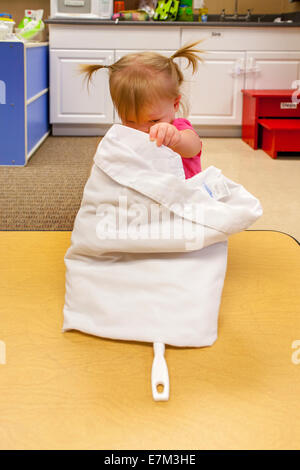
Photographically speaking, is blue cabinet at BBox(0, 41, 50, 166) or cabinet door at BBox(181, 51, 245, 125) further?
cabinet door at BBox(181, 51, 245, 125)

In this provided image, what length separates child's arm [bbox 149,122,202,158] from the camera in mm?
833

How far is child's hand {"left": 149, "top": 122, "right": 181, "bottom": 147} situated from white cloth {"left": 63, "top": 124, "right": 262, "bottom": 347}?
0.02 m

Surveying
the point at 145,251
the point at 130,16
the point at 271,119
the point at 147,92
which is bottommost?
the point at 145,251

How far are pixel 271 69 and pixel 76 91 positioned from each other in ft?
4.45

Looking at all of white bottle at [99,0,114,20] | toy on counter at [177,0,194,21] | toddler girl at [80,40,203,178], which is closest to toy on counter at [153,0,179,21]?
toy on counter at [177,0,194,21]

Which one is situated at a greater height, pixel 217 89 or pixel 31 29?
pixel 31 29

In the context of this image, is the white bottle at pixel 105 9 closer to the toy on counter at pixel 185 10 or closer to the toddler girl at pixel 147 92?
the toy on counter at pixel 185 10

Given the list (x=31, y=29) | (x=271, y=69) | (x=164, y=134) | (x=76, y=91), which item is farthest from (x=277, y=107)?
(x=164, y=134)

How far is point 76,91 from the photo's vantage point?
138 inches

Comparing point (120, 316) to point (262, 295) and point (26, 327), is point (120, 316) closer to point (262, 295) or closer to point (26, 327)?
point (26, 327)

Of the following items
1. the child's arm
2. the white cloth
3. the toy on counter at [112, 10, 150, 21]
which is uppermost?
the toy on counter at [112, 10, 150, 21]

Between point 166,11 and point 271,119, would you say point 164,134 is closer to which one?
point 271,119

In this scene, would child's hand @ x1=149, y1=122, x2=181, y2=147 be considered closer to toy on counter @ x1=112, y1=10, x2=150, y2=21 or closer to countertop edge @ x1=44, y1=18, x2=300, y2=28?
countertop edge @ x1=44, y1=18, x2=300, y2=28

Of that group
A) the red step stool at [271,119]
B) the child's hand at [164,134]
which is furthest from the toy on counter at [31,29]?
the child's hand at [164,134]
